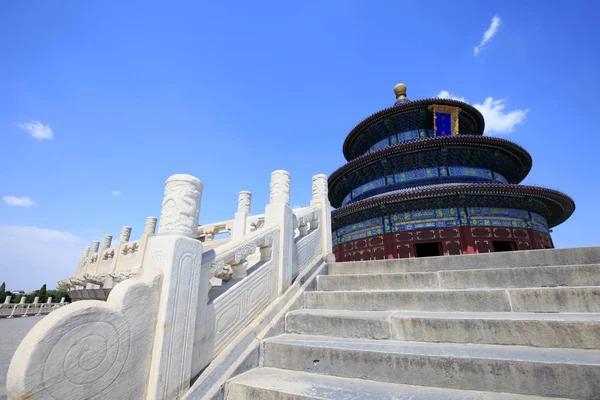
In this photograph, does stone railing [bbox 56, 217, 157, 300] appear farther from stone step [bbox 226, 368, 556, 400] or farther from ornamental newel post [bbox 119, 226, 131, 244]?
stone step [bbox 226, 368, 556, 400]

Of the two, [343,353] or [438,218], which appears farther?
[438,218]

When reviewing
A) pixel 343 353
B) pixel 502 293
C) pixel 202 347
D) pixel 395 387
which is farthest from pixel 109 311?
pixel 502 293

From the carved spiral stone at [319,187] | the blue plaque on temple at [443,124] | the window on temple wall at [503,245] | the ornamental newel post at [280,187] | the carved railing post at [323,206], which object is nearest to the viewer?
the ornamental newel post at [280,187]

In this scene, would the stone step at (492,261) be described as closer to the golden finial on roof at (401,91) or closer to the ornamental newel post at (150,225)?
the ornamental newel post at (150,225)

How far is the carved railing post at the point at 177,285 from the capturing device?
219 cm

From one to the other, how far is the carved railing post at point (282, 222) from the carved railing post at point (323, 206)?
1361mm

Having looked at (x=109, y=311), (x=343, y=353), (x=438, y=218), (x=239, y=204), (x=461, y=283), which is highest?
(x=438, y=218)

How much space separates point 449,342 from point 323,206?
12.0ft

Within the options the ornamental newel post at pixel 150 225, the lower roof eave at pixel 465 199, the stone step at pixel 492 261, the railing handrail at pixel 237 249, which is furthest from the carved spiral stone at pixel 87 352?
the lower roof eave at pixel 465 199

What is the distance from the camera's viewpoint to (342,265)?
198 inches

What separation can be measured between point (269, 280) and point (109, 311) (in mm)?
2025

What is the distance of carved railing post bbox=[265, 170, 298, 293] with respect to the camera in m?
3.95

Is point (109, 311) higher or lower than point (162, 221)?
lower

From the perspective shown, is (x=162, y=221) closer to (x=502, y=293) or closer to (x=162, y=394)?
(x=162, y=394)
